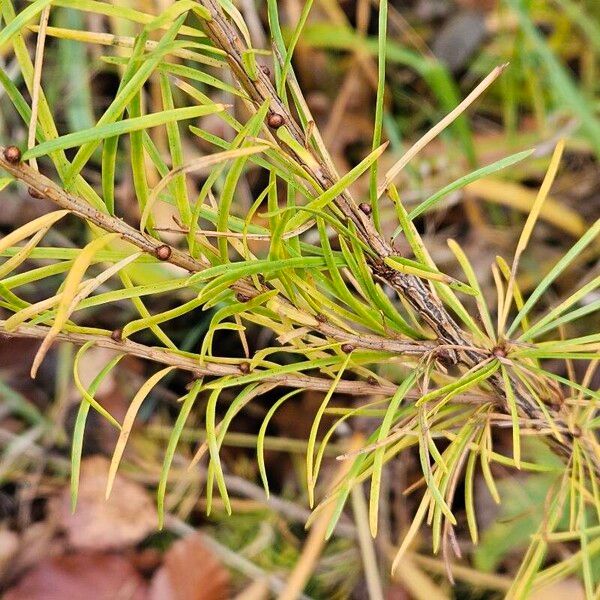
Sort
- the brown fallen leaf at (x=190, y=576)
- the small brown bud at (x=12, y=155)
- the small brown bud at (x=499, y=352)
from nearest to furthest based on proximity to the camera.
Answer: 1. the small brown bud at (x=12, y=155)
2. the small brown bud at (x=499, y=352)
3. the brown fallen leaf at (x=190, y=576)

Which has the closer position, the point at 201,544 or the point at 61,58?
the point at 201,544

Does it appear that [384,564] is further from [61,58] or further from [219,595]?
[61,58]

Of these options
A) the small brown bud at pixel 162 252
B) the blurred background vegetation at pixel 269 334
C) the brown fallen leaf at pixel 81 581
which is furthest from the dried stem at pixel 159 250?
the brown fallen leaf at pixel 81 581

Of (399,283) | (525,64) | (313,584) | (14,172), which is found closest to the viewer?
(14,172)

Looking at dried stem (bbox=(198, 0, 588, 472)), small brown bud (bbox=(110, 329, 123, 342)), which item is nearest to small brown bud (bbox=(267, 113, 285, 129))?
dried stem (bbox=(198, 0, 588, 472))

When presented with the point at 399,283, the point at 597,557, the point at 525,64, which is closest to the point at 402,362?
the point at 399,283

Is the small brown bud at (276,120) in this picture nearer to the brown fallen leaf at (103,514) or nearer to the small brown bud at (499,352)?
the small brown bud at (499,352)
